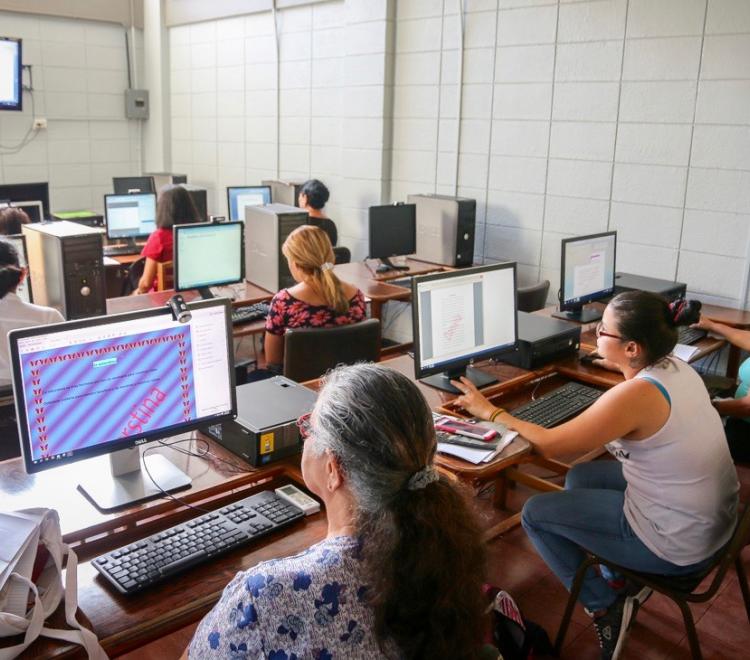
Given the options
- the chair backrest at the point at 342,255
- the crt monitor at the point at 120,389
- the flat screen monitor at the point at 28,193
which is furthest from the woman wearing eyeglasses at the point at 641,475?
the flat screen monitor at the point at 28,193

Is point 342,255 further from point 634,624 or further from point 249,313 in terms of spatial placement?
point 634,624

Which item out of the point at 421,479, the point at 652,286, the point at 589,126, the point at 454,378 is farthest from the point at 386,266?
the point at 421,479

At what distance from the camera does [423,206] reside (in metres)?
5.29

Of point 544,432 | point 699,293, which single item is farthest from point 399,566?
point 699,293

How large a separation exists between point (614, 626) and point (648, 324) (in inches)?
36.8

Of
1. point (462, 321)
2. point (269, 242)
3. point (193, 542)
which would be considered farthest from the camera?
point (269, 242)

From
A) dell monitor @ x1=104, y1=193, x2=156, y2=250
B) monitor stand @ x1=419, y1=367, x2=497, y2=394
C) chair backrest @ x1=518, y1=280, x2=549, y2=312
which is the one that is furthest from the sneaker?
dell monitor @ x1=104, y1=193, x2=156, y2=250

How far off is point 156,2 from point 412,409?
773cm

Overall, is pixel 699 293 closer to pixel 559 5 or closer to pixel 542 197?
pixel 542 197

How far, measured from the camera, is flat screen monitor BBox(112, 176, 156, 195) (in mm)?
7003

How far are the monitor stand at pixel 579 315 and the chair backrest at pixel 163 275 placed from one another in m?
2.38

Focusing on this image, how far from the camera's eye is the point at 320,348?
2982 millimetres

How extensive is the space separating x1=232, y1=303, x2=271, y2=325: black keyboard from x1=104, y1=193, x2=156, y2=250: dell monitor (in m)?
2.39

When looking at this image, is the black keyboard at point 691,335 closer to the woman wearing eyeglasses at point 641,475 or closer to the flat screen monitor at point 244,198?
the woman wearing eyeglasses at point 641,475
